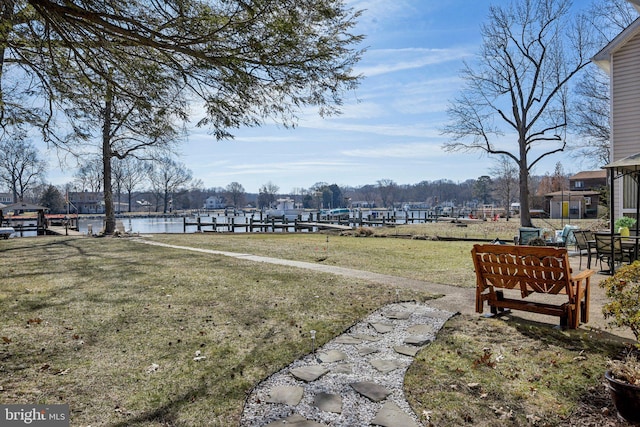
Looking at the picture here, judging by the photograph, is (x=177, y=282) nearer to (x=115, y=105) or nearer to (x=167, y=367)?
(x=115, y=105)

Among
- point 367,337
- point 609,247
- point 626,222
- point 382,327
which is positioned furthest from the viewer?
point 626,222

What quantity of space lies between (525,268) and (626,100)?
32.5ft

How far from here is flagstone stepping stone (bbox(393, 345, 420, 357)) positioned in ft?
13.4

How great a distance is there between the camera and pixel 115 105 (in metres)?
6.75

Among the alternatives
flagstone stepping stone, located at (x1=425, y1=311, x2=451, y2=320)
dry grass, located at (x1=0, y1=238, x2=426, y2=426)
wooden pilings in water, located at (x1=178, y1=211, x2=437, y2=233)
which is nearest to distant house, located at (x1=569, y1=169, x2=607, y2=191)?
wooden pilings in water, located at (x1=178, y1=211, x2=437, y2=233)

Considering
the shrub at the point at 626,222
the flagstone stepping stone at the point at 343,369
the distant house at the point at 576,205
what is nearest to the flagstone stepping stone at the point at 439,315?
the flagstone stepping stone at the point at 343,369

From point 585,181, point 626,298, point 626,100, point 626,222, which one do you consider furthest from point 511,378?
point 585,181

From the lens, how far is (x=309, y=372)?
3629mm

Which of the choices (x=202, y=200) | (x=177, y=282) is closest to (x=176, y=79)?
(x=177, y=282)

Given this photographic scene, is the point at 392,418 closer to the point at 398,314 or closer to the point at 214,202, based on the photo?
the point at 398,314

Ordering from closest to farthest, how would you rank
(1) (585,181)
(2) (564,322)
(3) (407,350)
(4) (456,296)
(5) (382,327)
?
(3) (407,350)
(2) (564,322)
(5) (382,327)
(4) (456,296)
(1) (585,181)

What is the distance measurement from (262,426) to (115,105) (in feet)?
19.9

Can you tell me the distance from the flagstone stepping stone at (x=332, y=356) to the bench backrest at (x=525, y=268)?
2424 millimetres

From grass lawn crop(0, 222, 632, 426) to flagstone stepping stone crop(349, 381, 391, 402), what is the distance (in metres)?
0.21
